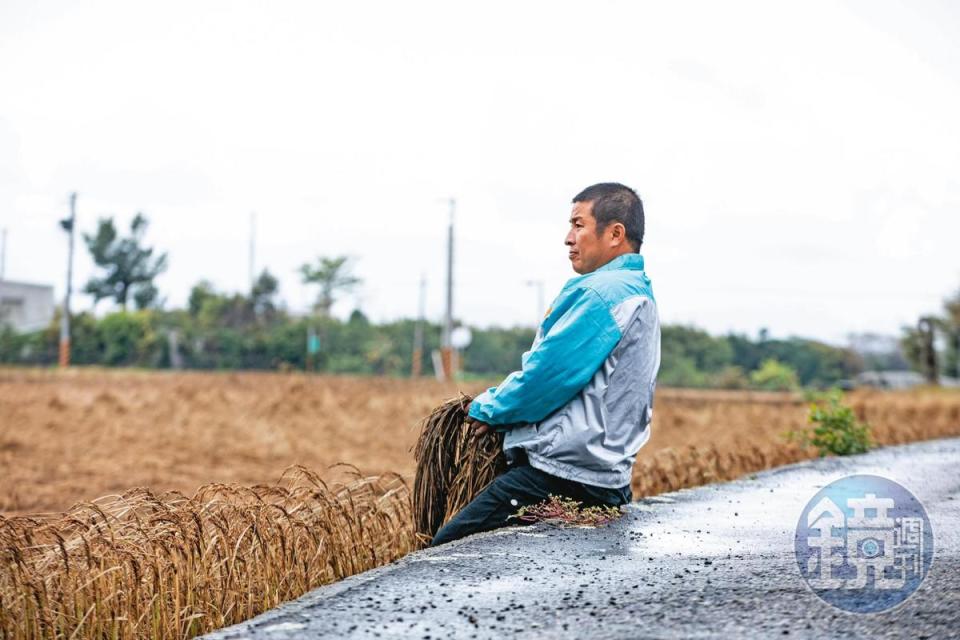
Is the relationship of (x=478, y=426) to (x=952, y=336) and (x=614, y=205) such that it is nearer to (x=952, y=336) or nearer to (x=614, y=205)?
(x=614, y=205)

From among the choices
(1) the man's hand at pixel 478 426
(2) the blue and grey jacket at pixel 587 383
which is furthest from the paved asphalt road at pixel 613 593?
(1) the man's hand at pixel 478 426

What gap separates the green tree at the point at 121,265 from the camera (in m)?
64.8

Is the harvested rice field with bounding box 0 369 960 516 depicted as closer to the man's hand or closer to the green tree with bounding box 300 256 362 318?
the man's hand

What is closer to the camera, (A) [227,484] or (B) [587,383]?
(B) [587,383]

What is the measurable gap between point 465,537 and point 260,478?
8.75 meters

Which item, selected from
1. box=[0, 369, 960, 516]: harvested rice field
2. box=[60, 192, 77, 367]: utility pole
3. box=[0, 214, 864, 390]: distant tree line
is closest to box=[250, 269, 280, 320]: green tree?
box=[0, 214, 864, 390]: distant tree line

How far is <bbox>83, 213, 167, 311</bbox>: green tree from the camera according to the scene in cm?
6475

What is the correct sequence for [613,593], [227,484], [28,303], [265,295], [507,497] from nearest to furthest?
[613,593] → [507,497] → [227,484] → [265,295] → [28,303]

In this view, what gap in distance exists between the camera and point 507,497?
4520 mm

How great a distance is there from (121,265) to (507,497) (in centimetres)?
6427

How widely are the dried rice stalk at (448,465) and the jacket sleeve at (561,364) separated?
0.39m

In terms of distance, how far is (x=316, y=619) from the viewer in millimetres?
3229

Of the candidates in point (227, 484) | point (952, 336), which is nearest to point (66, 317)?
point (952, 336)

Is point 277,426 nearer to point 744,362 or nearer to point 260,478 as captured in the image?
point 260,478
